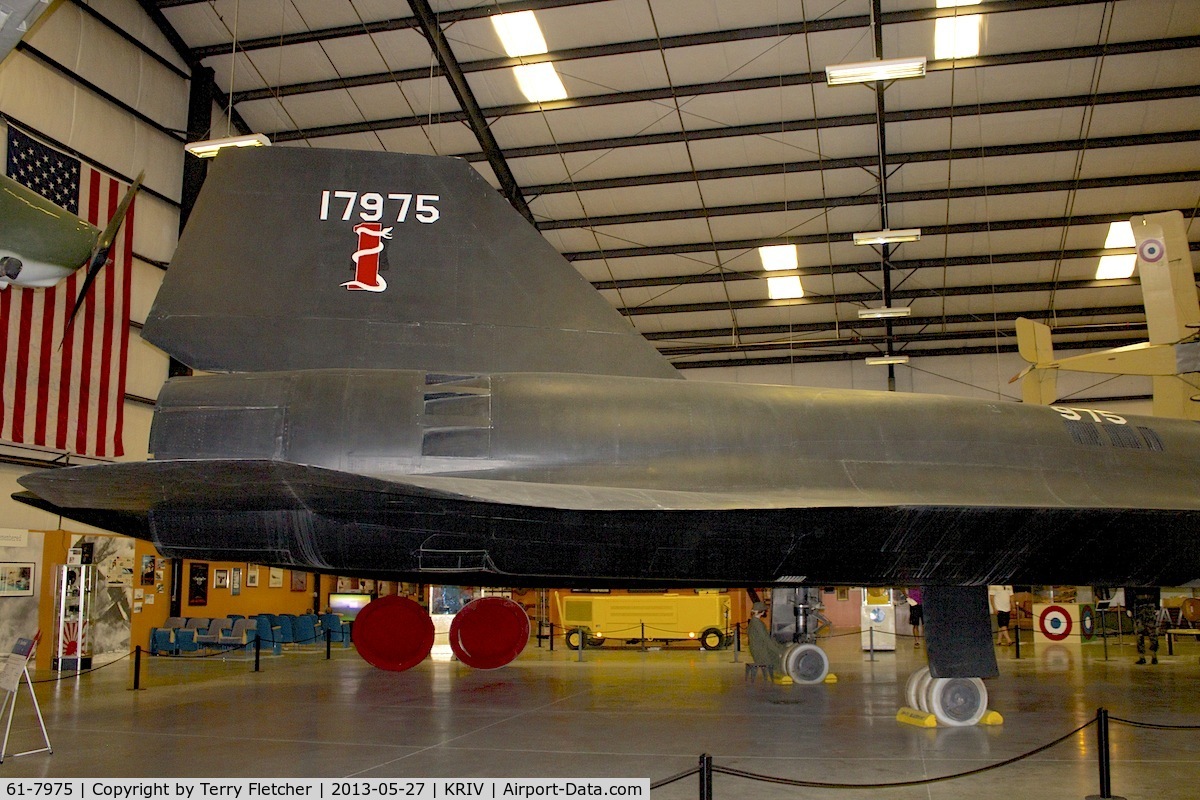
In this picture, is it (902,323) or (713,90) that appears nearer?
(713,90)

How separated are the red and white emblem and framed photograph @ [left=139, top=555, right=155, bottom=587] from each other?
11.3 meters

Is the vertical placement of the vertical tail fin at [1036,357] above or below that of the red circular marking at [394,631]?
above

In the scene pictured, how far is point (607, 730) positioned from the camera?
22.9ft

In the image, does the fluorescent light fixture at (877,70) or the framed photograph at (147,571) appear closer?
the fluorescent light fixture at (877,70)

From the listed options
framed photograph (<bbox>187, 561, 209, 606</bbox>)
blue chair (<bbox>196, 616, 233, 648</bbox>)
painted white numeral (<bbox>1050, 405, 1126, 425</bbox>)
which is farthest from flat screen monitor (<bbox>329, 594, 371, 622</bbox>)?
painted white numeral (<bbox>1050, 405, 1126, 425</bbox>)

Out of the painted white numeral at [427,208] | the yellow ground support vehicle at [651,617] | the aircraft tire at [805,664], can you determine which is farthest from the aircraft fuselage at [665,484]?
the yellow ground support vehicle at [651,617]

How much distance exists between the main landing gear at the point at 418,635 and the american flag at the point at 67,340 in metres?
6.16

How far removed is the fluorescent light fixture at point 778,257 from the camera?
69.9ft

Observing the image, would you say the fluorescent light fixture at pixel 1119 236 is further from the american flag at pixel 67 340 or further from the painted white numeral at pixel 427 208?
the american flag at pixel 67 340

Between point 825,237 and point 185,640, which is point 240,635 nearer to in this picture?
point 185,640

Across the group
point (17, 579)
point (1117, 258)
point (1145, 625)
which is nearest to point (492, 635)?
point (17, 579)

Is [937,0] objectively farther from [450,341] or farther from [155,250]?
[155,250]

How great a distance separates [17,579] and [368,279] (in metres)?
9.35

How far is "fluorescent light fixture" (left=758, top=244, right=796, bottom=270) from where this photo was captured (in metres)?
21.3
